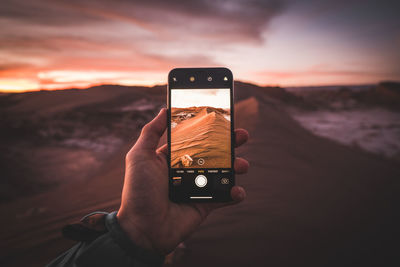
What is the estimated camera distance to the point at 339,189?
303 cm

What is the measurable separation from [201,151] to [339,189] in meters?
2.38

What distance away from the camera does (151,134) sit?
176cm

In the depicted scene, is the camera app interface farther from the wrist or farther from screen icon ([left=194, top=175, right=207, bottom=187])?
the wrist

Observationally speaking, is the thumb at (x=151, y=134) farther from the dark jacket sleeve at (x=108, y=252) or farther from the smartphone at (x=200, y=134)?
the dark jacket sleeve at (x=108, y=252)

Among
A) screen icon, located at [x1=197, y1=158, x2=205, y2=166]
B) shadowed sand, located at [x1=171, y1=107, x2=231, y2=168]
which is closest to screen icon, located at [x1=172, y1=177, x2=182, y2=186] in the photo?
shadowed sand, located at [x1=171, y1=107, x2=231, y2=168]

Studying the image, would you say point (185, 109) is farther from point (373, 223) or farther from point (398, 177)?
point (398, 177)

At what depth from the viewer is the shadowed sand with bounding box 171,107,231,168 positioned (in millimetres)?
1821

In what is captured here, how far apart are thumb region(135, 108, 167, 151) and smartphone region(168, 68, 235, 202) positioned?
3.7 inches

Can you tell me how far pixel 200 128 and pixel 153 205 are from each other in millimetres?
723

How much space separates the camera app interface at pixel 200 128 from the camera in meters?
1.82

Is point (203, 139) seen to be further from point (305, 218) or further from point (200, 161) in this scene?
point (305, 218)

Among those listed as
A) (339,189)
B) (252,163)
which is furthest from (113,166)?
(339,189)

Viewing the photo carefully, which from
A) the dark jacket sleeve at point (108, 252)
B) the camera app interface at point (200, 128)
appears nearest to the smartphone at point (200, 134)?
the camera app interface at point (200, 128)

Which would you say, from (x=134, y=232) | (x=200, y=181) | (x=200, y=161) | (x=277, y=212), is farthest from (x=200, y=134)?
(x=277, y=212)
